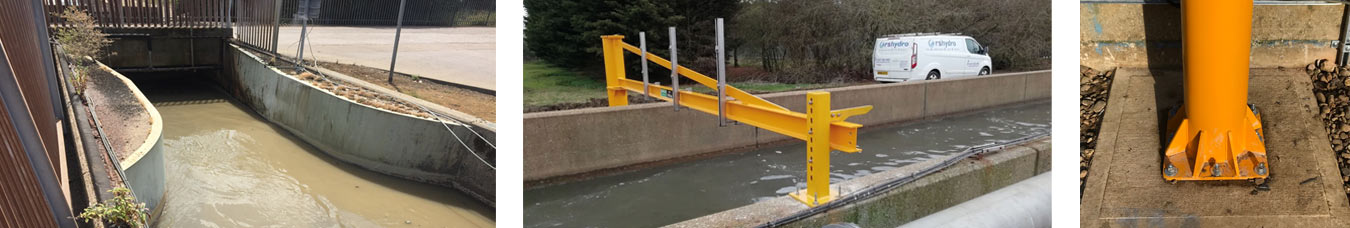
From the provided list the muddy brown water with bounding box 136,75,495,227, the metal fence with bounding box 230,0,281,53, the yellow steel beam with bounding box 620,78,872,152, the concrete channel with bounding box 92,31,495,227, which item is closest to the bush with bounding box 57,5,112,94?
the concrete channel with bounding box 92,31,495,227

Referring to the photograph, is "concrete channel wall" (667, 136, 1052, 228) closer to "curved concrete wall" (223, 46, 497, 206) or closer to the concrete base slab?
the concrete base slab

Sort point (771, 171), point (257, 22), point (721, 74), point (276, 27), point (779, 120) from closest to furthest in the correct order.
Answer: point (721, 74) < point (779, 120) < point (257, 22) < point (276, 27) < point (771, 171)

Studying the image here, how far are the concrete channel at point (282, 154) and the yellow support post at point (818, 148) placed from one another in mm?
2150

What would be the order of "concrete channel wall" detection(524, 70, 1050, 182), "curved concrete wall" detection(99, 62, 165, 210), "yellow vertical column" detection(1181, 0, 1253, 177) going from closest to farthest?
"yellow vertical column" detection(1181, 0, 1253, 177), "curved concrete wall" detection(99, 62, 165, 210), "concrete channel wall" detection(524, 70, 1050, 182)

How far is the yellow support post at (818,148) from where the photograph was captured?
9.56 feet

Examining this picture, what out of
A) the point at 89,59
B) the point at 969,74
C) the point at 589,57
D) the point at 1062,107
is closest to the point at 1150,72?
the point at 1062,107

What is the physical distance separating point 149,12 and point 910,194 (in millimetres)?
3797

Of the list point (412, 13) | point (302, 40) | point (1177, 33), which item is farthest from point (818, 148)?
point (412, 13)

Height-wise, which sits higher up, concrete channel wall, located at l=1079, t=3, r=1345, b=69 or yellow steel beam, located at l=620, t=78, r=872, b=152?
concrete channel wall, located at l=1079, t=3, r=1345, b=69

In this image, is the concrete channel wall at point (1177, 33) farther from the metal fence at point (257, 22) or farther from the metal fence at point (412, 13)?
the metal fence at point (412, 13)

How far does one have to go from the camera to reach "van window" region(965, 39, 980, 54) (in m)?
8.02

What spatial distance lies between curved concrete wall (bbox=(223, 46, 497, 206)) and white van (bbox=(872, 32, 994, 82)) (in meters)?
5.08

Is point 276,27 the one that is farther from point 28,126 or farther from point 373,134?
point 28,126

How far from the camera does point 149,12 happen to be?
10.6ft
